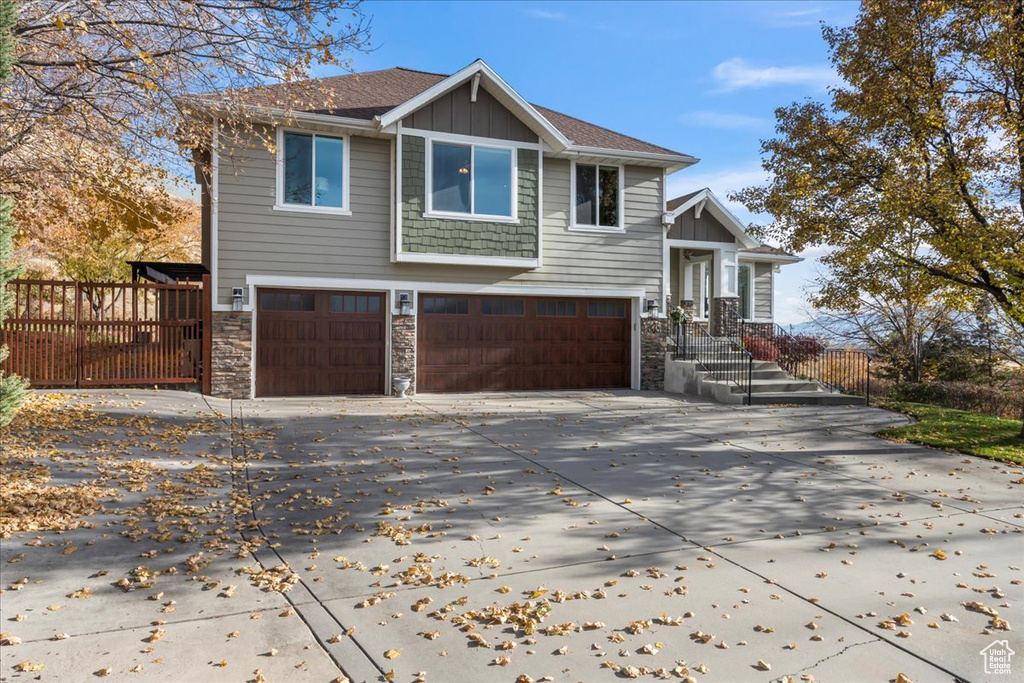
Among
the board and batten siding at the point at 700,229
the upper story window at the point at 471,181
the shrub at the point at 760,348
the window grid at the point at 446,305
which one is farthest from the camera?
the shrub at the point at 760,348

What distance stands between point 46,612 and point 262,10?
792 centimetres

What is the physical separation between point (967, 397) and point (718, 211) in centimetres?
750

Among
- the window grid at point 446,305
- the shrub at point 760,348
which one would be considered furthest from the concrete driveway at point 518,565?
the shrub at point 760,348

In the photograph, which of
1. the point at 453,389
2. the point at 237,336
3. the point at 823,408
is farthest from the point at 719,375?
the point at 237,336

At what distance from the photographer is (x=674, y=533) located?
5898mm

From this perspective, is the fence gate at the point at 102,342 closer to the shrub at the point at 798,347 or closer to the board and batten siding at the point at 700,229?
the board and batten siding at the point at 700,229

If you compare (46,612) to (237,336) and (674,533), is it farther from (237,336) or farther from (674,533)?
(237,336)

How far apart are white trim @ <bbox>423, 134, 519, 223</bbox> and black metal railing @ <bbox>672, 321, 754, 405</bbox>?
532 centimetres

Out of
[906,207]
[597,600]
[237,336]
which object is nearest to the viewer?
[597,600]

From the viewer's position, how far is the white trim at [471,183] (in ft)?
47.9

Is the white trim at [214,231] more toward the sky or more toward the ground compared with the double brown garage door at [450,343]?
more toward the sky

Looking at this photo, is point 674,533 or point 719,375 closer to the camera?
point 674,533

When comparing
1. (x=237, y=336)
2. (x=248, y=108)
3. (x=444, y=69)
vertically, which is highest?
(x=444, y=69)

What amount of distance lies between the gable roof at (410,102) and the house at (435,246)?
6 cm
